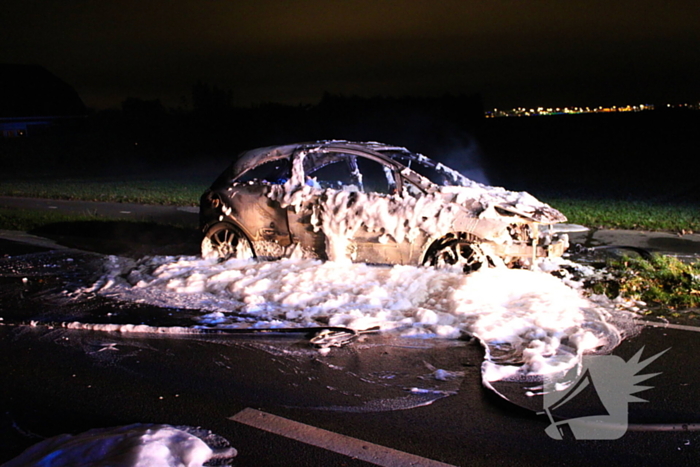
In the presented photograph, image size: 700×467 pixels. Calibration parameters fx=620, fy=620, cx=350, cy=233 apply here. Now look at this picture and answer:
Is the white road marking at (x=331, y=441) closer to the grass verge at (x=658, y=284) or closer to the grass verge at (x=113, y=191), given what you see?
the grass verge at (x=658, y=284)

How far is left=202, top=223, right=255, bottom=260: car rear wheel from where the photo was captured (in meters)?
7.88

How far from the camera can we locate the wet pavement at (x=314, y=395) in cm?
366

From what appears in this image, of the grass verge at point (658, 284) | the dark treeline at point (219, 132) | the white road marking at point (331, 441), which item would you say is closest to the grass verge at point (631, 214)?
the grass verge at point (658, 284)

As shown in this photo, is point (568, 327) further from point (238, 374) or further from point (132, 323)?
point (132, 323)

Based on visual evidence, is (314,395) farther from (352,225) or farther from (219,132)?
(219,132)

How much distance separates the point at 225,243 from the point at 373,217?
211cm

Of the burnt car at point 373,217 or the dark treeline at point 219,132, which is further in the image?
the dark treeline at point 219,132

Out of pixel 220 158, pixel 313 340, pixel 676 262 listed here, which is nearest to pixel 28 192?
pixel 220 158

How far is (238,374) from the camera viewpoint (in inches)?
190

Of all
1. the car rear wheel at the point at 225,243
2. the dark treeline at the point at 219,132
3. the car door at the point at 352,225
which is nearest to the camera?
the car door at the point at 352,225

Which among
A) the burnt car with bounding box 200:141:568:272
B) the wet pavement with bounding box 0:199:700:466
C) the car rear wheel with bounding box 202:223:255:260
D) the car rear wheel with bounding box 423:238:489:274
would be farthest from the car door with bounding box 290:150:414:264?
the wet pavement with bounding box 0:199:700:466

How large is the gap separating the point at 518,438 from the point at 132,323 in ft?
12.8

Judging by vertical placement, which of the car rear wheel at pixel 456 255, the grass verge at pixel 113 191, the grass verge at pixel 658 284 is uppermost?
the grass verge at pixel 113 191

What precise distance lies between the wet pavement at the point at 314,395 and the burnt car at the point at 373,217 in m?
1.79
